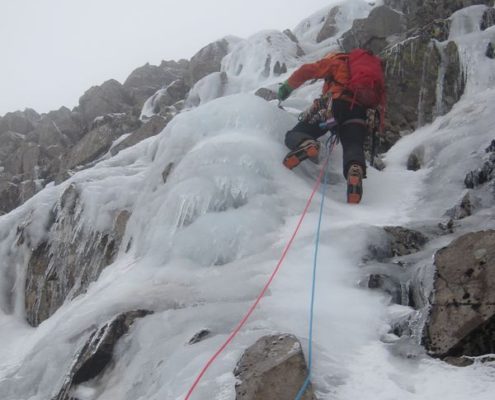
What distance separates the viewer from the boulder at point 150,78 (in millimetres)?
Result: 22750

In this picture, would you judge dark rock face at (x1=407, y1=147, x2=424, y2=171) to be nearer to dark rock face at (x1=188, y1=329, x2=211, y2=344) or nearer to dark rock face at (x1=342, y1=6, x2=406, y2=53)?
dark rock face at (x1=188, y1=329, x2=211, y2=344)

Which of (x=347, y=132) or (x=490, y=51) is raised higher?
(x=490, y=51)

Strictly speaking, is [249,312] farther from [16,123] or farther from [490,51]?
[16,123]

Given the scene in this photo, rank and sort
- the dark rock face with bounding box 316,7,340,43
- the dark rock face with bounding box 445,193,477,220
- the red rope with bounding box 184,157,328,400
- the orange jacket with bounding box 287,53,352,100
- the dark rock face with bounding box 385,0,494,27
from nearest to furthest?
the red rope with bounding box 184,157,328,400, the dark rock face with bounding box 445,193,477,220, the orange jacket with bounding box 287,53,352,100, the dark rock face with bounding box 385,0,494,27, the dark rock face with bounding box 316,7,340,43

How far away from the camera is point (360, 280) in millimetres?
4238

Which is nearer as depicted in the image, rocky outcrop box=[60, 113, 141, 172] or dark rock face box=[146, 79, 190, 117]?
rocky outcrop box=[60, 113, 141, 172]

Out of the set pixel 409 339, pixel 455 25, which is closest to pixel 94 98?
pixel 455 25

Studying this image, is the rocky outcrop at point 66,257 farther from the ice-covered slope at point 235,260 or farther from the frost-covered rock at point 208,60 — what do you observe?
the frost-covered rock at point 208,60

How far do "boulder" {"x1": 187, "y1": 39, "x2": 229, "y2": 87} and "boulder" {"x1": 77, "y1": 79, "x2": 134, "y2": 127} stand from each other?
3031mm

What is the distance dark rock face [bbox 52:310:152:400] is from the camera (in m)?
4.11

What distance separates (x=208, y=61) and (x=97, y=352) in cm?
1983

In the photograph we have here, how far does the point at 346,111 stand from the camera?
6688mm

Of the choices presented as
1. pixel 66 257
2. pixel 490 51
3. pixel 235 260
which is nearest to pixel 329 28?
pixel 490 51

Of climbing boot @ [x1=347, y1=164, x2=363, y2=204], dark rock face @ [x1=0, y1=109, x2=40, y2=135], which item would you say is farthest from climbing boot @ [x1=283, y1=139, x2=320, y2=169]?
dark rock face @ [x1=0, y1=109, x2=40, y2=135]
